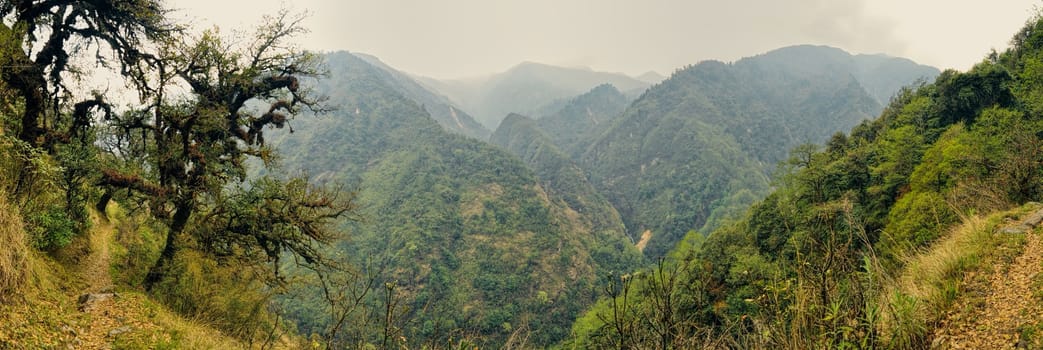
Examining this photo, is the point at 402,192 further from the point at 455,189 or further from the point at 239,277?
the point at 239,277

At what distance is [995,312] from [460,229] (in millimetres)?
96078

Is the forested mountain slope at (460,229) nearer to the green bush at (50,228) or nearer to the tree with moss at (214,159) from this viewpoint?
the tree with moss at (214,159)

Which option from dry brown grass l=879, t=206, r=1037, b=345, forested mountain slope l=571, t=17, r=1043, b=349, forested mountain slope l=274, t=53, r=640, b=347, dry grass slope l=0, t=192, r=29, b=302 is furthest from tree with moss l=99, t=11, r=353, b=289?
forested mountain slope l=274, t=53, r=640, b=347

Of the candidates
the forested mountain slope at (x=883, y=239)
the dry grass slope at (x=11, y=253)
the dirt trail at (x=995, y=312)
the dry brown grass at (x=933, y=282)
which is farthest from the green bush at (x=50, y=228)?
the dirt trail at (x=995, y=312)

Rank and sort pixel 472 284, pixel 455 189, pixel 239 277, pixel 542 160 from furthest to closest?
1. pixel 542 160
2. pixel 455 189
3. pixel 472 284
4. pixel 239 277

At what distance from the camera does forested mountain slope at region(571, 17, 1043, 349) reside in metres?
3.25

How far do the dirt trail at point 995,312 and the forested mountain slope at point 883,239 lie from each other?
7 cm

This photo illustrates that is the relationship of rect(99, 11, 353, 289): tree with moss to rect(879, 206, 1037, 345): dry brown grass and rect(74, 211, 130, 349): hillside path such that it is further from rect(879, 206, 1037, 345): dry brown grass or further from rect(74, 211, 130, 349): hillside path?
rect(879, 206, 1037, 345): dry brown grass

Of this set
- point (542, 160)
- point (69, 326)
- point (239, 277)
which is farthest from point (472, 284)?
point (542, 160)

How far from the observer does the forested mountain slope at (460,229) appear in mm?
75438

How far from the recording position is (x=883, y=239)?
74.7ft

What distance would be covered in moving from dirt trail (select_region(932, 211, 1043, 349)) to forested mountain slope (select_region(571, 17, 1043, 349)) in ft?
0.22

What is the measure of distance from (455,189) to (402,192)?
14.2 m

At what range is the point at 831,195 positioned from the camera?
3278 cm
